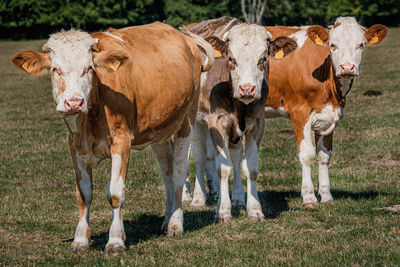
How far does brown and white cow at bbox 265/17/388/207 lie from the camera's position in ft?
31.8

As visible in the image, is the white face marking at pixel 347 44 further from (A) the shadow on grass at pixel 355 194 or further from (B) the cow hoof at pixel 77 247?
(B) the cow hoof at pixel 77 247

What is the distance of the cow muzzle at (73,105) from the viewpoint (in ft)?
20.1

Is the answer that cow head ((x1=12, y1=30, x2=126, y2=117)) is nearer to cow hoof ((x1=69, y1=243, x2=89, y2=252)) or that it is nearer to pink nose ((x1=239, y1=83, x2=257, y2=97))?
cow hoof ((x1=69, y1=243, x2=89, y2=252))

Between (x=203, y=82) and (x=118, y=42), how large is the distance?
2.64 metres

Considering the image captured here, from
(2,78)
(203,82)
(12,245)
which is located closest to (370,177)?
(203,82)

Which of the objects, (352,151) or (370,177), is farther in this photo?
(352,151)

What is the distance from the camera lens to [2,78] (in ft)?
109

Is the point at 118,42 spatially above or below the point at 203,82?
above

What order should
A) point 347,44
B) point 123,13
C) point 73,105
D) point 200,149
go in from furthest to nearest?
point 123,13 < point 200,149 < point 347,44 < point 73,105

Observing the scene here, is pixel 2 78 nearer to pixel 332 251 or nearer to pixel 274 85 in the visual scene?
pixel 274 85

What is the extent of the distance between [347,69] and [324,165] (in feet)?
5.54

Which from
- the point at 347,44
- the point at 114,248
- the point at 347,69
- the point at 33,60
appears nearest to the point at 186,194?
the point at 347,69

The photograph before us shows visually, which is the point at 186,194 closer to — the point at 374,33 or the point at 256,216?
the point at 256,216

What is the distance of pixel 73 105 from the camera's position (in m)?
6.14
